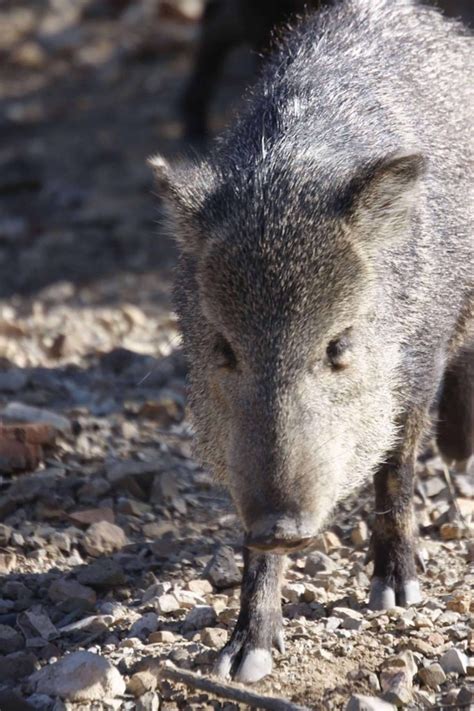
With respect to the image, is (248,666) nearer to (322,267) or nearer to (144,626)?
(144,626)

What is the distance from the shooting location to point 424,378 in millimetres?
3609

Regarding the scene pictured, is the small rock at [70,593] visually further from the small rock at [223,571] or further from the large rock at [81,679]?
the large rock at [81,679]

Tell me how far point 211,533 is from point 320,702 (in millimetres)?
1255

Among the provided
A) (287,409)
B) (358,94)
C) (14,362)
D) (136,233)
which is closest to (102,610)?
(287,409)

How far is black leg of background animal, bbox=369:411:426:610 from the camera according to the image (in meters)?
3.66

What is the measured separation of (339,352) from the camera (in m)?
3.20

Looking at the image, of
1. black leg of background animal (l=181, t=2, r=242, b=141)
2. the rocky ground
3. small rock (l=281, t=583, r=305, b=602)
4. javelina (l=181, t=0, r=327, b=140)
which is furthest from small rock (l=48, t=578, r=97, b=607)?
black leg of background animal (l=181, t=2, r=242, b=141)

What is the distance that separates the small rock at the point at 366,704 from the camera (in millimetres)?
2936

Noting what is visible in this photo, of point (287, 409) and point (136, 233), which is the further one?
point (136, 233)

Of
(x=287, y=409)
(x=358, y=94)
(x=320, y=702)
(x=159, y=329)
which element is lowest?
(x=320, y=702)

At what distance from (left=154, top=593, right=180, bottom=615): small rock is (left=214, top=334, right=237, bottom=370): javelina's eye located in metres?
0.73

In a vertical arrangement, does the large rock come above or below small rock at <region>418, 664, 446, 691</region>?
below

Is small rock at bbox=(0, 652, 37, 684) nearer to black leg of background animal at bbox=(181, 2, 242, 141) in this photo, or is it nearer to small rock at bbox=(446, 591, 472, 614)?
small rock at bbox=(446, 591, 472, 614)

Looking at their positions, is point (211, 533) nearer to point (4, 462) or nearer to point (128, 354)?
point (4, 462)
